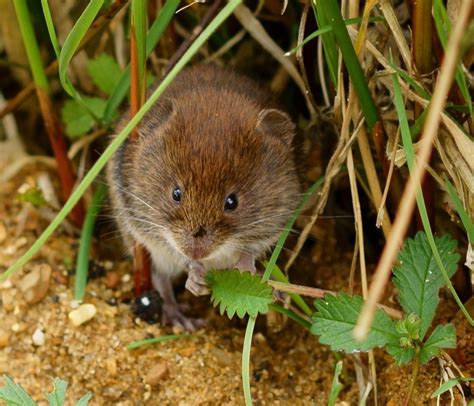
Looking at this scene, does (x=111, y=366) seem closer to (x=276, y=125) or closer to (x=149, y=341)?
(x=149, y=341)

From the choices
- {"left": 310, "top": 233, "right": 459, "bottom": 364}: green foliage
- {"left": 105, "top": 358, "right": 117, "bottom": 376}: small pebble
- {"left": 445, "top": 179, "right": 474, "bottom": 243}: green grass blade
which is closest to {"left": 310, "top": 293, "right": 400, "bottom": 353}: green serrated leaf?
{"left": 310, "top": 233, "right": 459, "bottom": 364}: green foliage

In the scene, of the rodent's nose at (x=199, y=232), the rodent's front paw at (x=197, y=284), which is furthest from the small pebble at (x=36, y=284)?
the rodent's nose at (x=199, y=232)

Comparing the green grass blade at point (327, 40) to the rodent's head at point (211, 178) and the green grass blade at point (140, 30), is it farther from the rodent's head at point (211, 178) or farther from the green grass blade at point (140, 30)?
the green grass blade at point (140, 30)

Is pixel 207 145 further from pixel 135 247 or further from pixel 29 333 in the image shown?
pixel 29 333

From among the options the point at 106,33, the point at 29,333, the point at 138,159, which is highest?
the point at 106,33

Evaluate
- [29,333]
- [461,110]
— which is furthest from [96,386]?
[461,110]
